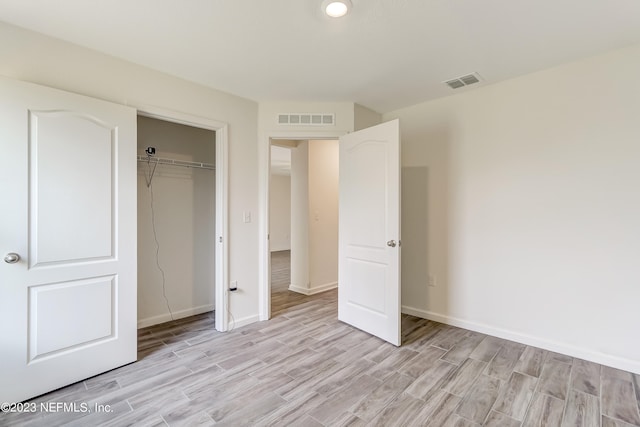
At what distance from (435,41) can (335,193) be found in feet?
9.46

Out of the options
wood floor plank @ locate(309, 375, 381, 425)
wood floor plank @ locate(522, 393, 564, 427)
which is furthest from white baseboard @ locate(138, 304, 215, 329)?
wood floor plank @ locate(522, 393, 564, 427)

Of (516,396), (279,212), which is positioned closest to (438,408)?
(516,396)

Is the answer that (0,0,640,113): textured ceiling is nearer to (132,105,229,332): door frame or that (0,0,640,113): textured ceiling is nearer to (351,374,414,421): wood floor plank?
(132,105,229,332): door frame

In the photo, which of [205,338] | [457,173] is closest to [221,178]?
[205,338]

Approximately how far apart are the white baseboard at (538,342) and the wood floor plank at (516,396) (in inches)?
24.2

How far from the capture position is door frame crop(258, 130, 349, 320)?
A: 10.7 feet

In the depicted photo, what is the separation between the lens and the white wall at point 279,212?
927 cm

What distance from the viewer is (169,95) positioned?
2.66m

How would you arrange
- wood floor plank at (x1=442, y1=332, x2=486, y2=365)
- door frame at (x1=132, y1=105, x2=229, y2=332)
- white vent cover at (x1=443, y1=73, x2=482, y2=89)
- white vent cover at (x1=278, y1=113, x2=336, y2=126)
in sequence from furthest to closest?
1. white vent cover at (x1=278, y1=113, x2=336, y2=126)
2. door frame at (x1=132, y1=105, x2=229, y2=332)
3. white vent cover at (x1=443, y1=73, x2=482, y2=89)
4. wood floor plank at (x1=442, y1=332, x2=486, y2=365)

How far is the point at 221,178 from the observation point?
3.00 m

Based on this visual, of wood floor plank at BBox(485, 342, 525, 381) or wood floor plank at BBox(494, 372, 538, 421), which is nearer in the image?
wood floor plank at BBox(494, 372, 538, 421)

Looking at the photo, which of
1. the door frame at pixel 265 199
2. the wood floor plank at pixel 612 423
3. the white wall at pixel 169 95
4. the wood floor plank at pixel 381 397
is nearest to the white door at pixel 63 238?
the white wall at pixel 169 95

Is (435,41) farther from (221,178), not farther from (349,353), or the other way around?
(349,353)

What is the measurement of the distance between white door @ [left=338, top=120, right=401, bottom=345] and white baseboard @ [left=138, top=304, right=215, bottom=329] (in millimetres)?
1719
